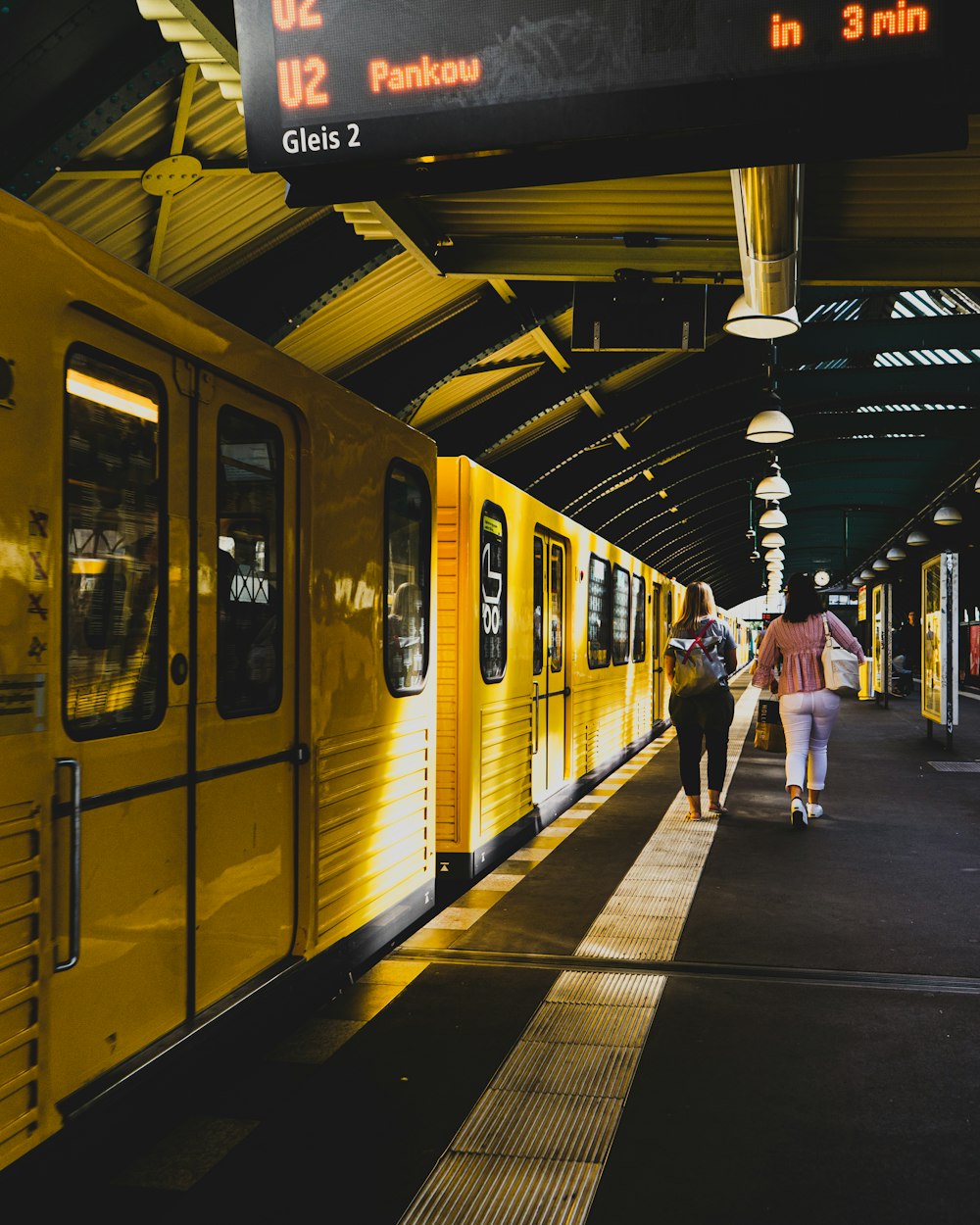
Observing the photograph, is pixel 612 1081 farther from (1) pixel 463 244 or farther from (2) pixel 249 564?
(1) pixel 463 244

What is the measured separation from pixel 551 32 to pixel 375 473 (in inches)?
86.0

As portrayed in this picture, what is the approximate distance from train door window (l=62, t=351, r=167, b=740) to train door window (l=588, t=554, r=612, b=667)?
25.2ft

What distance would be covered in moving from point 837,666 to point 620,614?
485 cm

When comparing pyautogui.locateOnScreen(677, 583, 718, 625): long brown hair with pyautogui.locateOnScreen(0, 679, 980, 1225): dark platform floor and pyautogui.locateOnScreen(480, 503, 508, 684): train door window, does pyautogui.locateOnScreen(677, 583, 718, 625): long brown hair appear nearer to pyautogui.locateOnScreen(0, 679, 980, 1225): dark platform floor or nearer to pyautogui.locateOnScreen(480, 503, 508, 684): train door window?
pyautogui.locateOnScreen(480, 503, 508, 684): train door window

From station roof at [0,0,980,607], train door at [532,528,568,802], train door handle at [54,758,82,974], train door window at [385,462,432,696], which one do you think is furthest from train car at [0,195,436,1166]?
train door at [532,528,568,802]

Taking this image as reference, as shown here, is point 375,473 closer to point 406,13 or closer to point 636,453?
point 406,13

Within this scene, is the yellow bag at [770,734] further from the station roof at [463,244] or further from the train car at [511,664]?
the station roof at [463,244]

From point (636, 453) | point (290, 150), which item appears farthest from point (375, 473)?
point (636, 453)

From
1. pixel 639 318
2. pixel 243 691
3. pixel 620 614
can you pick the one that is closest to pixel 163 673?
pixel 243 691

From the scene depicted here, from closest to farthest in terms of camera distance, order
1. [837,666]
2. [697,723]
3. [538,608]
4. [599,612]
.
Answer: [837,666], [697,723], [538,608], [599,612]

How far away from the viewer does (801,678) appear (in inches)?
311

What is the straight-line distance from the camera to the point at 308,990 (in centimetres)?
400

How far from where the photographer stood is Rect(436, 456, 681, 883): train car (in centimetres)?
640

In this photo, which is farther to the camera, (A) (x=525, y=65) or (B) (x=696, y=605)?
(B) (x=696, y=605)
